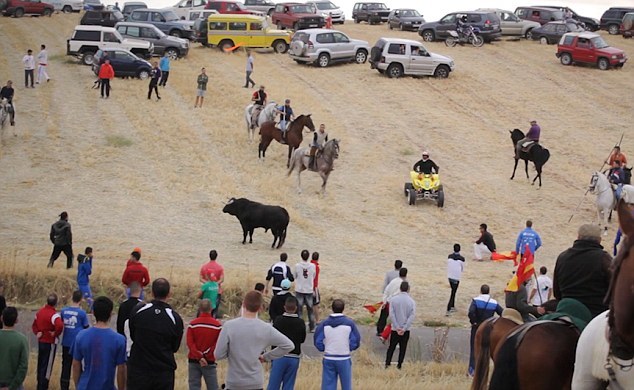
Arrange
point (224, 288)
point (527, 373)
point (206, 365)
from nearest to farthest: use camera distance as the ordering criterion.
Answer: point (527, 373) → point (206, 365) → point (224, 288)

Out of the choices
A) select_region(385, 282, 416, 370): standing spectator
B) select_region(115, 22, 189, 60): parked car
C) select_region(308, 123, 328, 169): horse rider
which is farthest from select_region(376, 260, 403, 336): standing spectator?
select_region(115, 22, 189, 60): parked car

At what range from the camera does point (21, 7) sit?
5853cm

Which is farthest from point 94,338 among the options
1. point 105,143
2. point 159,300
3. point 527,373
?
point 105,143

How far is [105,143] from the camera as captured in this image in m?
33.8

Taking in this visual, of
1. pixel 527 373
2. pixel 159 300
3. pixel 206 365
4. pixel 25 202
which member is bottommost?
pixel 25 202

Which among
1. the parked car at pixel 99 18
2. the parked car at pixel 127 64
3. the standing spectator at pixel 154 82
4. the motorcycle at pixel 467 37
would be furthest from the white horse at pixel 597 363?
the parked car at pixel 99 18

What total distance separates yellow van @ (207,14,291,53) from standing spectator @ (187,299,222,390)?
40619 millimetres

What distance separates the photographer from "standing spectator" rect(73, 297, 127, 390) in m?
9.49

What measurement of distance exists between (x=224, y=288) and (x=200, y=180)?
12.4 metres

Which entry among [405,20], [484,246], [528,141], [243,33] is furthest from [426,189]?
[405,20]

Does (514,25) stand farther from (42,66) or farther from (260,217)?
(260,217)

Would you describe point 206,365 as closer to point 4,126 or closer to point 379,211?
point 379,211

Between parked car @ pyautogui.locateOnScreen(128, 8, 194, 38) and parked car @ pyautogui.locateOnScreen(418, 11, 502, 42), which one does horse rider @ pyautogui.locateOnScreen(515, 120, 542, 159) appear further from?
parked car @ pyautogui.locateOnScreen(128, 8, 194, 38)

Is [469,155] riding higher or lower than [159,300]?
lower
